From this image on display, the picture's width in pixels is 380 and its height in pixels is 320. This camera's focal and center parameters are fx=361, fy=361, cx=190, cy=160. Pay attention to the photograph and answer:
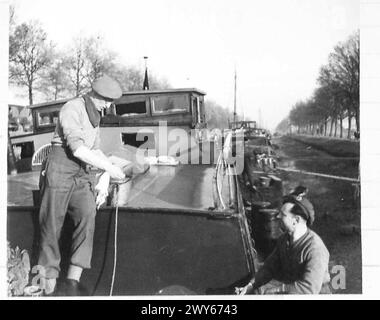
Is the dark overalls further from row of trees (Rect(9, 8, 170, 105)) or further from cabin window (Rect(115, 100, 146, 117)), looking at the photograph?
row of trees (Rect(9, 8, 170, 105))

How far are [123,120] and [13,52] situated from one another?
1.07 meters

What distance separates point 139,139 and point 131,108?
0.26m

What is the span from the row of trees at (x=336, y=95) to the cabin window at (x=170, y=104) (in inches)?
35.1

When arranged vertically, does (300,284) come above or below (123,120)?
below

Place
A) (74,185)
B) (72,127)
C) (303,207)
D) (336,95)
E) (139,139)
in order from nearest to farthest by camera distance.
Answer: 1. (72,127)
2. (74,185)
3. (303,207)
4. (139,139)
5. (336,95)

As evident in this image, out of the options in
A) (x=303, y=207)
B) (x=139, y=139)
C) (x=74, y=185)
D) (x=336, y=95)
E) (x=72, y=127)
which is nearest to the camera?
(x=72, y=127)

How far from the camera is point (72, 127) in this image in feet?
8.08

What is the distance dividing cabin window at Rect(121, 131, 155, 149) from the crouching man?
3.72ft

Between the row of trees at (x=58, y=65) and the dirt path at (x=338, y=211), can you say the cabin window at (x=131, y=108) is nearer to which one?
the row of trees at (x=58, y=65)

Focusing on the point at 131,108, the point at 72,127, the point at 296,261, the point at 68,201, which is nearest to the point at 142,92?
the point at 131,108

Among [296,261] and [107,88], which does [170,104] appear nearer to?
[107,88]

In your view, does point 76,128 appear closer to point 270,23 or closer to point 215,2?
point 215,2
